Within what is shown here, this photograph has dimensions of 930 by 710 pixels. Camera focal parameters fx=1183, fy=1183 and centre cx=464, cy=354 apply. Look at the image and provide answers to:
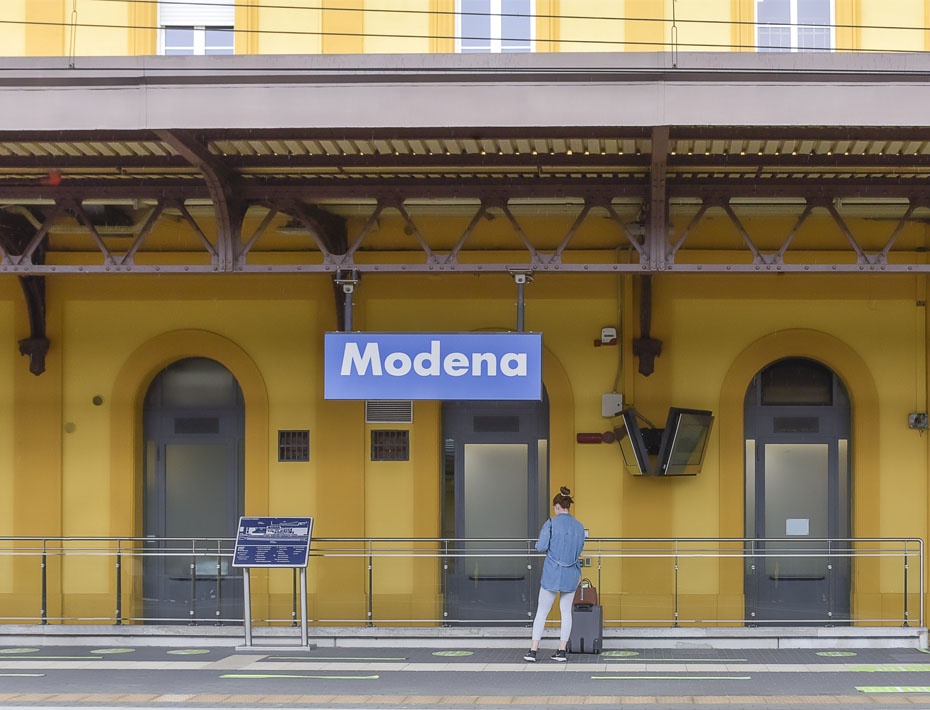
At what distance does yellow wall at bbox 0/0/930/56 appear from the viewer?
44.8ft

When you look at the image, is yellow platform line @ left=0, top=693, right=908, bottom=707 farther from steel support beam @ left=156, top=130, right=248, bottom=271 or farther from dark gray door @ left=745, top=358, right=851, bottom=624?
dark gray door @ left=745, top=358, right=851, bottom=624

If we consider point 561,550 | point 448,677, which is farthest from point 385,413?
point 448,677

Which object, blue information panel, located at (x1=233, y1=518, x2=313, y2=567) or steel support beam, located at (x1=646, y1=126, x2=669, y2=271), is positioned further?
blue information panel, located at (x1=233, y1=518, x2=313, y2=567)

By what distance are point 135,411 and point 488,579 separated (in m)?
5.07

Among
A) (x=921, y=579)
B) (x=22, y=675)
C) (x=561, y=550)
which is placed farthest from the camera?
(x=921, y=579)

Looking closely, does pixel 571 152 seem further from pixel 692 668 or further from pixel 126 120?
pixel 692 668

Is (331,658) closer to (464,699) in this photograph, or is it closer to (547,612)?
(547,612)

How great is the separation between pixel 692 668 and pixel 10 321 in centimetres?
923

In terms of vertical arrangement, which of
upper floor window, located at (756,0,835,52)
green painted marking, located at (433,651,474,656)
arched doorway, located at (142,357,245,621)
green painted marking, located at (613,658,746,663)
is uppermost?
upper floor window, located at (756,0,835,52)

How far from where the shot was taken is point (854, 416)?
46.6 ft

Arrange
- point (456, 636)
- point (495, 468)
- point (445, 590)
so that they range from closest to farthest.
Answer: point (456, 636)
point (445, 590)
point (495, 468)

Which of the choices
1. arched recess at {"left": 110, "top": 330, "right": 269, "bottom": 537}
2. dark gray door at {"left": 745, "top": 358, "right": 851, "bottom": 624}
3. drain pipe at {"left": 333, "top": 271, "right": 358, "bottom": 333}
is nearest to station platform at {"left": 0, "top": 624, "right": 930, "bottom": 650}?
dark gray door at {"left": 745, "top": 358, "right": 851, "bottom": 624}

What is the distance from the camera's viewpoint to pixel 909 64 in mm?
9836

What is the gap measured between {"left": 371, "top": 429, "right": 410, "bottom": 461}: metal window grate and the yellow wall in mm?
4567
